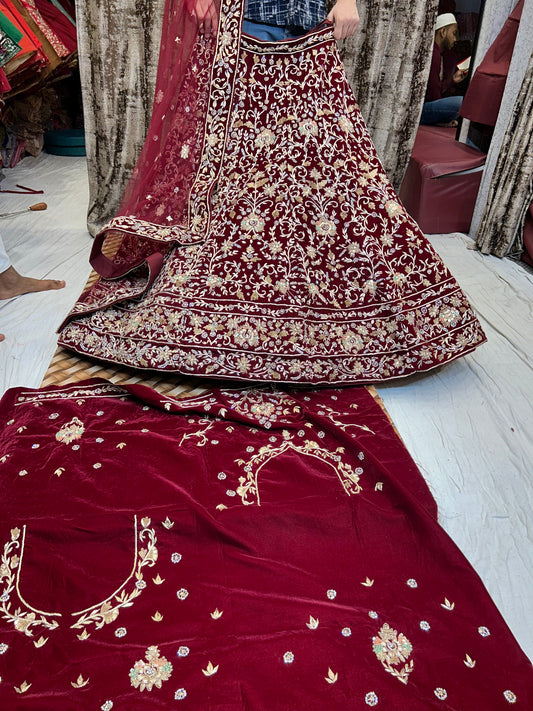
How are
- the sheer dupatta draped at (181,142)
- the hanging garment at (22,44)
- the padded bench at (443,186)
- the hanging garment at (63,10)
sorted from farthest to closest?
1. the hanging garment at (63,10)
2. the hanging garment at (22,44)
3. the padded bench at (443,186)
4. the sheer dupatta draped at (181,142)

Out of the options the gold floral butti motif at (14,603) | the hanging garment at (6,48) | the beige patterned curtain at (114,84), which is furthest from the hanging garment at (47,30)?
the gold floral butti motif at (14,603)

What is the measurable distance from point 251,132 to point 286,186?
21 centimetres

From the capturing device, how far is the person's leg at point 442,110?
362 centimetres

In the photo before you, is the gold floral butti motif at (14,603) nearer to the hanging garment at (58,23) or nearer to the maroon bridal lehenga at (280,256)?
the maroon bridal lehenga at (280,256)

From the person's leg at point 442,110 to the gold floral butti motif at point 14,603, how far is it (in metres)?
3.58

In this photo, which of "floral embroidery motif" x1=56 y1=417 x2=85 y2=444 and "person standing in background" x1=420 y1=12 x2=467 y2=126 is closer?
"floral embroidery motif" x1=56 y1=417 x2=85 y2=444

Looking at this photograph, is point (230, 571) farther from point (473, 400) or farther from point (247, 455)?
point (473, 400)

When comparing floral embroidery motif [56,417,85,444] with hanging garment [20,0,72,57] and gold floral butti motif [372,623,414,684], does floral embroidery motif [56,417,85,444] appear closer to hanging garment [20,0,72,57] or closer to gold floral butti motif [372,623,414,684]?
gold floral butti motif [372,623,414,684]

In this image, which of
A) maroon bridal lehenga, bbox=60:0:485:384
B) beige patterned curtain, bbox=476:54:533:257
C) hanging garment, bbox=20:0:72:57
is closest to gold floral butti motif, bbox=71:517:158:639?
maroon bridal lehenga, bbox=60:0:485:384

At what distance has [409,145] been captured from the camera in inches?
116

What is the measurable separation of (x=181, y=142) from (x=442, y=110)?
2.47 meters

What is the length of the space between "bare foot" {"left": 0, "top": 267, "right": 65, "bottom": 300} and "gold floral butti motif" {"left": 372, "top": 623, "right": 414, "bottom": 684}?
1.84 meters

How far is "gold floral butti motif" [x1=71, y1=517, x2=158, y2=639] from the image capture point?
1000mm

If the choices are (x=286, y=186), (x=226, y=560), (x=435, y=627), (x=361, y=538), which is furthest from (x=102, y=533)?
(x=286, y=186)
